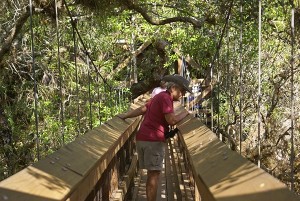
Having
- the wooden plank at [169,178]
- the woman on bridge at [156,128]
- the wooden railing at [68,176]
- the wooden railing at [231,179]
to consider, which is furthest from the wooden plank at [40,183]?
the wooden plank at [169,178]

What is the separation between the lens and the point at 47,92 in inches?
274

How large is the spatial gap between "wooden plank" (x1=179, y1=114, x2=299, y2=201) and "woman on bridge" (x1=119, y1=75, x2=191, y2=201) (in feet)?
3.16

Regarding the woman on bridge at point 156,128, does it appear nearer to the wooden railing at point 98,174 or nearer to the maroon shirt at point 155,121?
the maroon shirt at point 155,121

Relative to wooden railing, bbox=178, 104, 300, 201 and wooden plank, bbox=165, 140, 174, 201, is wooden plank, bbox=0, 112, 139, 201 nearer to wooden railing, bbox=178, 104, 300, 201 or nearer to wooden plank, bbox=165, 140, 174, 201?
wooden railing, bbox=178, 104, 300, 201

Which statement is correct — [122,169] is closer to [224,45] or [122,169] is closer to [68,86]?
[68,86]

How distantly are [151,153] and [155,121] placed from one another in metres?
0.19

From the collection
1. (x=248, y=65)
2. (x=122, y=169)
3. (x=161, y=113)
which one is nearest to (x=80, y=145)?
(x=161, y=113)

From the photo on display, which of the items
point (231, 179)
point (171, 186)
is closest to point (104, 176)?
point (231, 179)

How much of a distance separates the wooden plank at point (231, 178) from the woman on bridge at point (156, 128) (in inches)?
37.9

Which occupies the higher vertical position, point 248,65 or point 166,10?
point 166,10

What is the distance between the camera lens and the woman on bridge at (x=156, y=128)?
3.03 m

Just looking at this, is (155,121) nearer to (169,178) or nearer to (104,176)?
(104,176)

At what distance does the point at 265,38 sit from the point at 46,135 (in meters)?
3.15

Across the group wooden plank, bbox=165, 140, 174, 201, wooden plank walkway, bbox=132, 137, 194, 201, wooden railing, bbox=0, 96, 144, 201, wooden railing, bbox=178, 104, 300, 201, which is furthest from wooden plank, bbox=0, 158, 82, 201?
wooden plank, bbox=165, 140, 174, 201
